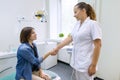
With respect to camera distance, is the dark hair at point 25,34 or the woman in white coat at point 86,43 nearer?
the woman in white coat at point 86,43

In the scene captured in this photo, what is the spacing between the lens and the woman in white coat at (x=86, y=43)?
1.32 metres

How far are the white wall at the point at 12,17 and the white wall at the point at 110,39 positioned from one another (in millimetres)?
1750

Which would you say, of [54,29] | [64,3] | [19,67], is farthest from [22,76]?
[64,3]

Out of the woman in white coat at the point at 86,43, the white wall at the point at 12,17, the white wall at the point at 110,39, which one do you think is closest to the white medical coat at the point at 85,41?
the woman in white coat at the point at 86,43

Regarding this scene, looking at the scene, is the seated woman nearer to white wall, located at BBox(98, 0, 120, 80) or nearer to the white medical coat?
the white medical coat

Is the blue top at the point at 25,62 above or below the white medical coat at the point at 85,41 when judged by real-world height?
below

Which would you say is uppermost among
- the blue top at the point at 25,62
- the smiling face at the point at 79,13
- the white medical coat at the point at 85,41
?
the smiling face at the point at 79,13

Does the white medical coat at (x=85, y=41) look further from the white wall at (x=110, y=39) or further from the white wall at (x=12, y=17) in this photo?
the white wall at (x=12, y=17)

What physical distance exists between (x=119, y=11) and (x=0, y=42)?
2426 mm

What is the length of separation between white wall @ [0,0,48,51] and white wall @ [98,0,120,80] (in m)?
1.75

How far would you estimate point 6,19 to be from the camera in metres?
3.04

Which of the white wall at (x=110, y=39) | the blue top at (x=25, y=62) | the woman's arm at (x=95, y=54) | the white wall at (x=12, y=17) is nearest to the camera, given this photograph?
the woman's arm at (x=95, y=54)

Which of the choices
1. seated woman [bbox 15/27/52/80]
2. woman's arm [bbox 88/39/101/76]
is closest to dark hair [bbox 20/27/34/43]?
seated woman [bbox 15/27/52/80]

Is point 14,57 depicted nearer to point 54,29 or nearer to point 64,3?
point 54,29
